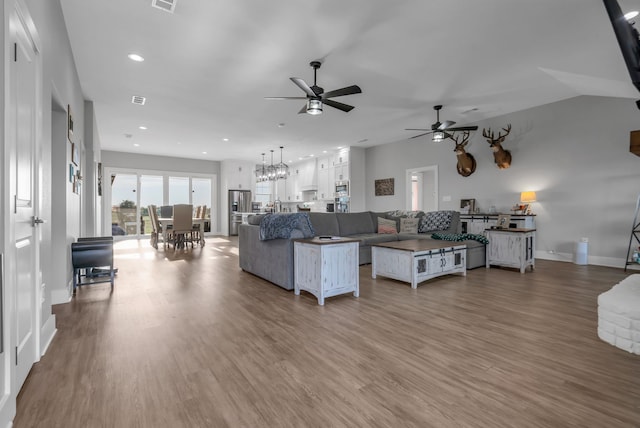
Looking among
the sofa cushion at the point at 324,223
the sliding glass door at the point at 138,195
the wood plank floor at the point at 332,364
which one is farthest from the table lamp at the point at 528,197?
the sliding glass door at the point at 138,195

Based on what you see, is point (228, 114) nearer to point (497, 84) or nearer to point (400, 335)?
point (497, 84)

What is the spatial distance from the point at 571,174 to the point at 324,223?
459 centimetres

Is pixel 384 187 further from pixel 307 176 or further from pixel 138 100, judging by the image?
pixel 138 100

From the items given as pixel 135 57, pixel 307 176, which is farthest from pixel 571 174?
pixel 307 176

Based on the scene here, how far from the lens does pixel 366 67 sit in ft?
13.5

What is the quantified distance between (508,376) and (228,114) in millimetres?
5900

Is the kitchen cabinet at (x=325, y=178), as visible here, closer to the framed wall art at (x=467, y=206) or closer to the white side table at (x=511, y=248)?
the framed wall art at (x=467, y=206)

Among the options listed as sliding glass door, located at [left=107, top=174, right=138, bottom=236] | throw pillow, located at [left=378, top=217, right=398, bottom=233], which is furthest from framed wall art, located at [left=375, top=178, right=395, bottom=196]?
sliding glass door, located at [left=107, top=174, right=138, bottom=236]

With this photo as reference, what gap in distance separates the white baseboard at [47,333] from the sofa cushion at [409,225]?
5.19m

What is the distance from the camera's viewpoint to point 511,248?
480 cm

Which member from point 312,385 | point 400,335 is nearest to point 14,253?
point 312,385

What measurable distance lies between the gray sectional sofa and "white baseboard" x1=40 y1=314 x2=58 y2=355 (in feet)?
6.90

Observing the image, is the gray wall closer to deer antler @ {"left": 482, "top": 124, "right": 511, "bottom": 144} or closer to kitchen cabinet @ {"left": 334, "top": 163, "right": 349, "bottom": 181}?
deer antler @ {"left": 482, "top": 124, "right": 511, "bottom": 144}

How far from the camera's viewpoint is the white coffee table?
3.85m
